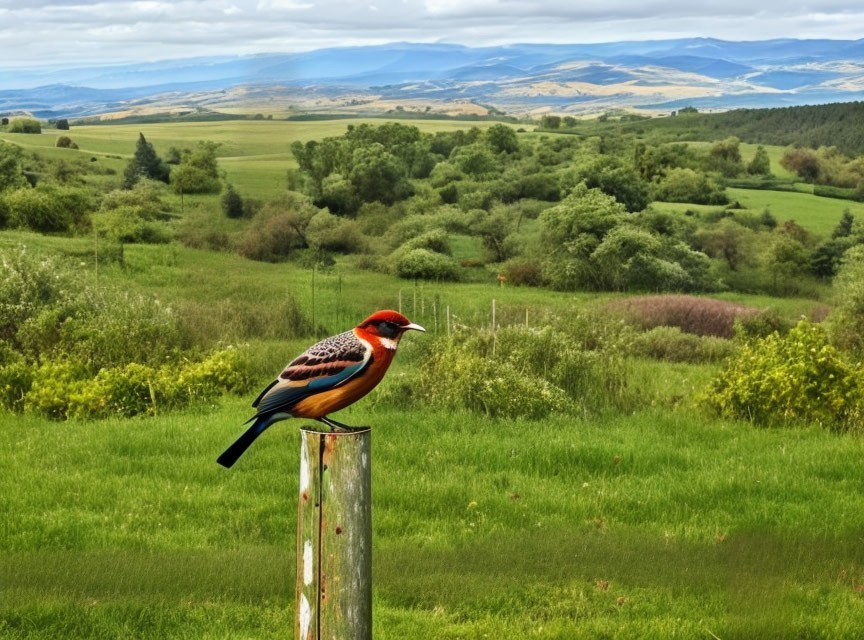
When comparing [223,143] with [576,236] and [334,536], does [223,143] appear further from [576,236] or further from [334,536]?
[334,536]

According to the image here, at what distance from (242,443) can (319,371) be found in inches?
18.3

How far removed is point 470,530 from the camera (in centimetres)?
916

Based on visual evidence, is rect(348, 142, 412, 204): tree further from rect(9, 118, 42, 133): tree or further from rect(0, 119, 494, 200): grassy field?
rect(9, 118, 42, 133): tree

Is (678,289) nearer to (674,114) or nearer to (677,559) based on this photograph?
(677,559)

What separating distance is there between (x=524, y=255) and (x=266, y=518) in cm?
2378

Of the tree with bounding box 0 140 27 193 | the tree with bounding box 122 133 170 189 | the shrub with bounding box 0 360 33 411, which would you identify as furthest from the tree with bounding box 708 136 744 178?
the shrub with bounding box 0 360 33 411

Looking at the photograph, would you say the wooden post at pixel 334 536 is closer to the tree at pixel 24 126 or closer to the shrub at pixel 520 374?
the shrub at pixel 520 374

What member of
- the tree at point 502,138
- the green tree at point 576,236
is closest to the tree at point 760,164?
the tree at point 502,138

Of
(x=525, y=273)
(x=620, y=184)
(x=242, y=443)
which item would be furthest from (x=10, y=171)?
(x=242, y=443)

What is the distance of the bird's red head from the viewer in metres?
4.25

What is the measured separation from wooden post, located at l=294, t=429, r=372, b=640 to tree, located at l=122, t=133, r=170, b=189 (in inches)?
1393

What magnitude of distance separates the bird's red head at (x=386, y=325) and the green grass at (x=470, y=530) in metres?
3.46

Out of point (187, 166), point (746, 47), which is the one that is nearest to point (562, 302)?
point (187, 166)

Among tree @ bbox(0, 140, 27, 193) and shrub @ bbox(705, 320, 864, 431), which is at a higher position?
→ tree @ bbox(0, 140, 27, 193)
